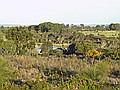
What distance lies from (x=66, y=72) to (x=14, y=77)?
294 centimetres

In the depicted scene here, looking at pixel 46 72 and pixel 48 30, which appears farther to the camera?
pixel 48 30

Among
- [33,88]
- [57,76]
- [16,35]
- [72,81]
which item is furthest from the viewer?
[16,35]

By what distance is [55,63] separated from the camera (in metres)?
19.4

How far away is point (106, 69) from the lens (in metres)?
13.6

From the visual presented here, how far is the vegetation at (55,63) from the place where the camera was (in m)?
10.8

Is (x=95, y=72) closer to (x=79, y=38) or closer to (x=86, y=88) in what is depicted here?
(x=86, y=88)

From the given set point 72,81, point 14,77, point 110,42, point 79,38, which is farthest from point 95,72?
point 79,38

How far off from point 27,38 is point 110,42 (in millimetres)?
23151

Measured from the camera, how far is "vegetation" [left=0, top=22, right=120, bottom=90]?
35.3ft

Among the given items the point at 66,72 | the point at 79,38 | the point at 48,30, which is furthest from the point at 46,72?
the point at 48,30

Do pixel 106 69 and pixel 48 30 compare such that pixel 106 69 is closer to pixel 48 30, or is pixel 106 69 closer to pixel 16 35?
pixel 16 35

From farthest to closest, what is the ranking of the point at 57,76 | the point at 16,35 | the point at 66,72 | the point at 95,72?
the point at 16,35
the point at 66,72
the point at 57,76
the point at 95,72

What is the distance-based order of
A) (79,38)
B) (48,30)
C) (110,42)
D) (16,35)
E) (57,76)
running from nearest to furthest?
(57,76), (16,35), (110,42), (79,38), (48,30)

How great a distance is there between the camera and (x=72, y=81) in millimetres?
11414
